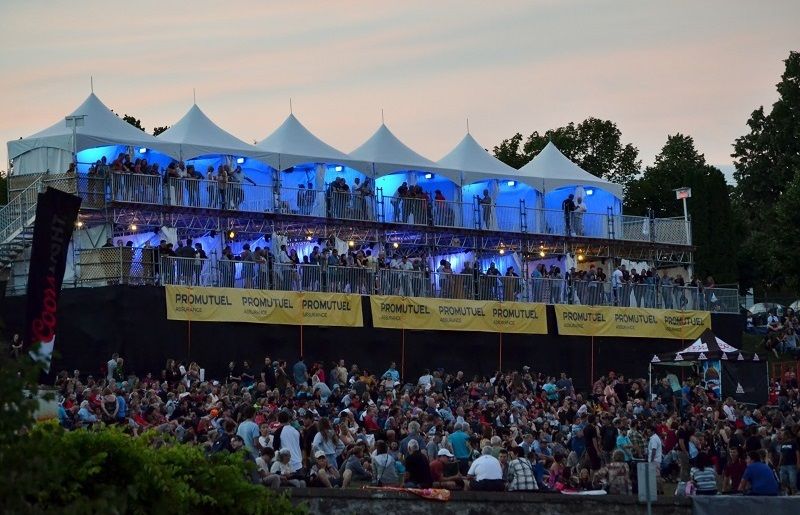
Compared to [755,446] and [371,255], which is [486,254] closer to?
[371,255]

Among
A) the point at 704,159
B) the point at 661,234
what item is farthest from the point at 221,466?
the point at 704,159

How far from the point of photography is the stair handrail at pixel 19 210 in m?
44.0

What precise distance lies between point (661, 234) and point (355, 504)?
123ft

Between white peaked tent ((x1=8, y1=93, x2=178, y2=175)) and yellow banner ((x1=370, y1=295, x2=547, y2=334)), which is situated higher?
white peaked tent ((x1=8, y1=93, x2=178, y2=175))

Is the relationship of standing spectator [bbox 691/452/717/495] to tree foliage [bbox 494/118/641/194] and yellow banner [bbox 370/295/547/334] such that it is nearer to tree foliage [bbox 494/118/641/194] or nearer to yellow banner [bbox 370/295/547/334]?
yellow banner [bbox 370/295/547/334]

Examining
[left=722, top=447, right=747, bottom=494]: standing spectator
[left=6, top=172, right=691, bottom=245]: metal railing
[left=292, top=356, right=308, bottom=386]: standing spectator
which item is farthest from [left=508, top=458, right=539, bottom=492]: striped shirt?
[left=6, top=172, right=691, bottom=245]: metal railing

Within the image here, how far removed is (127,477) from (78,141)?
30377 mm

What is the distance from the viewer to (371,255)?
49469 millimetres

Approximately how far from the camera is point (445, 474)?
81.3 ft

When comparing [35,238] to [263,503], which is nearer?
[263,503]

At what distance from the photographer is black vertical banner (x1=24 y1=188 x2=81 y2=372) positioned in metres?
25.8

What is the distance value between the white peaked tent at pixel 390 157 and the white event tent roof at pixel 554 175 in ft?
12.1

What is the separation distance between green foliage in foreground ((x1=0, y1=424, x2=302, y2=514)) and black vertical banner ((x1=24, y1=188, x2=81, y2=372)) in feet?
33.2

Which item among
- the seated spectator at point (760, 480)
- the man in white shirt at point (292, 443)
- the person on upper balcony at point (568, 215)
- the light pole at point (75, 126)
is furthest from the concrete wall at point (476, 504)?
the person on upper balcony at point (568, 215)
